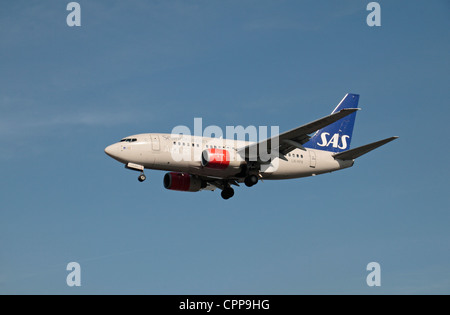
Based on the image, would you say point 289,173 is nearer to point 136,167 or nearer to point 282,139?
point 282,139

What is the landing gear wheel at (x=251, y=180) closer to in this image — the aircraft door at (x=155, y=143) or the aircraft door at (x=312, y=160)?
the aircraft door at (x=312, y=160)

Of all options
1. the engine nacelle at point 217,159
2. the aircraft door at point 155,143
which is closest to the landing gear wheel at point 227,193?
the engine nacelle at point 217,159

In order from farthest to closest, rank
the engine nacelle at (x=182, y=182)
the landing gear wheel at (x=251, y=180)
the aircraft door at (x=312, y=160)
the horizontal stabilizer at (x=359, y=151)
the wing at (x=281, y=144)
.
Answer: the engine nacelle at (x=182, y=182), the aircraft door at (x=312, y=160), the landing gear wheel at (x=251, y=180), the horizontal stabilizer at (x=359, y=151), the wing at (x=281, y=144)

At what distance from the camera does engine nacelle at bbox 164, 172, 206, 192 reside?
180 feet

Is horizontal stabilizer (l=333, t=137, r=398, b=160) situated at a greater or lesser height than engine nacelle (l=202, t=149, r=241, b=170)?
greater

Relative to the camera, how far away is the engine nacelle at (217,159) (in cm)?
4922

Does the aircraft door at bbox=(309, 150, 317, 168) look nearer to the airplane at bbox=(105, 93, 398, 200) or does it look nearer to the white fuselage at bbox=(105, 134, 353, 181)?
the airplane at bbox=(105, 93, 398, 200)

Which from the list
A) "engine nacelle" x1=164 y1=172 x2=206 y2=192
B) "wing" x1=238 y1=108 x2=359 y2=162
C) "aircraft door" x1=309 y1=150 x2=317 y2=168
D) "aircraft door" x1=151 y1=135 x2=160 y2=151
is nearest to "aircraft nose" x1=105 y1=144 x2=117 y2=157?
"aircraft door" x1=151 y1=135 x2=160 y2=151

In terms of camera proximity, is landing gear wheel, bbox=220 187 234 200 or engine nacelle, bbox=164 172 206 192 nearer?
engine nacelle, bbox=164 172 206 192

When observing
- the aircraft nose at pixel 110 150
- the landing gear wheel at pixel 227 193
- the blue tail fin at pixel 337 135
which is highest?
the blue tail fin at pixel 337 135

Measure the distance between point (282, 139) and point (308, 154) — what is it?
19.8 ft

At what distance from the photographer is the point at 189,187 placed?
180 feet

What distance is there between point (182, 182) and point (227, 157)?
6508mm

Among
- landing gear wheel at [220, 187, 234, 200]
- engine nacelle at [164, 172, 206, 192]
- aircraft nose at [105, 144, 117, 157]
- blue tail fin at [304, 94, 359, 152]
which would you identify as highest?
→ blue tail fin at [304, 94, 359, 152]
